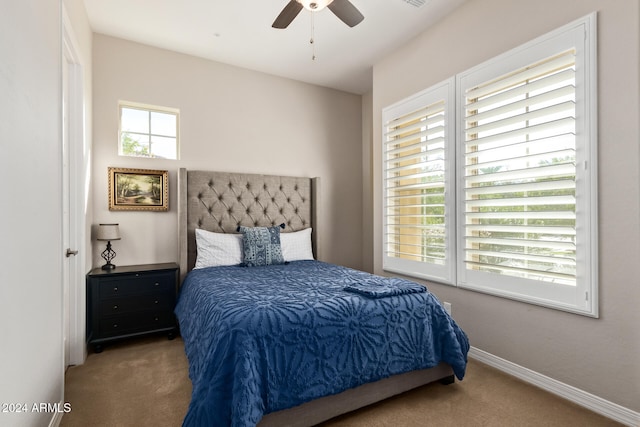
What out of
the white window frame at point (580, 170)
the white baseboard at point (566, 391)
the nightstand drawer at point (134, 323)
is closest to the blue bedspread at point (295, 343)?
the white baseboard at point (566, 391)

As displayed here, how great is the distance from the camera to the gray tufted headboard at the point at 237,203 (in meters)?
3.40

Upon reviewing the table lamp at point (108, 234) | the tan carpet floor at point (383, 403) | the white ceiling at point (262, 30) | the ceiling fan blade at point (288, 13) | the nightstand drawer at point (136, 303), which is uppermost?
the white ceiling at point (262, 30)

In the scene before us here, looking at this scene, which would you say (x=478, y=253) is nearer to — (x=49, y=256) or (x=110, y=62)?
(x=49, y=256)

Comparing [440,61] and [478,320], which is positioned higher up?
[440,61]

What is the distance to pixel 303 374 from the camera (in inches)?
66.1

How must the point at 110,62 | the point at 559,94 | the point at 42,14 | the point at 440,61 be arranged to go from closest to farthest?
the point at 42,14
the point at 559,94
the point at 440,61
the point at 110,62

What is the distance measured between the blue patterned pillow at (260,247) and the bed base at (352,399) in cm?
168

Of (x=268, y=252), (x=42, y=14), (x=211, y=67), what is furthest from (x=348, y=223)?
(x=42, y=14)

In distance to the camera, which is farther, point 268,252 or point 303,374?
point 268,252

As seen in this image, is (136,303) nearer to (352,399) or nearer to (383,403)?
(352,399)

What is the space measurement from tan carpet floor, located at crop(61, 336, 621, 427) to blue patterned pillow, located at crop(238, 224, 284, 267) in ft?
3.62

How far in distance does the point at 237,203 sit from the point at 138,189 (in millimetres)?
971

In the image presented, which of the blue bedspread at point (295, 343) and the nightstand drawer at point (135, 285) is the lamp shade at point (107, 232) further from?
the blue bedspread at point (295, 343)

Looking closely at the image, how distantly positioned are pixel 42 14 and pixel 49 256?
3.78 ft
